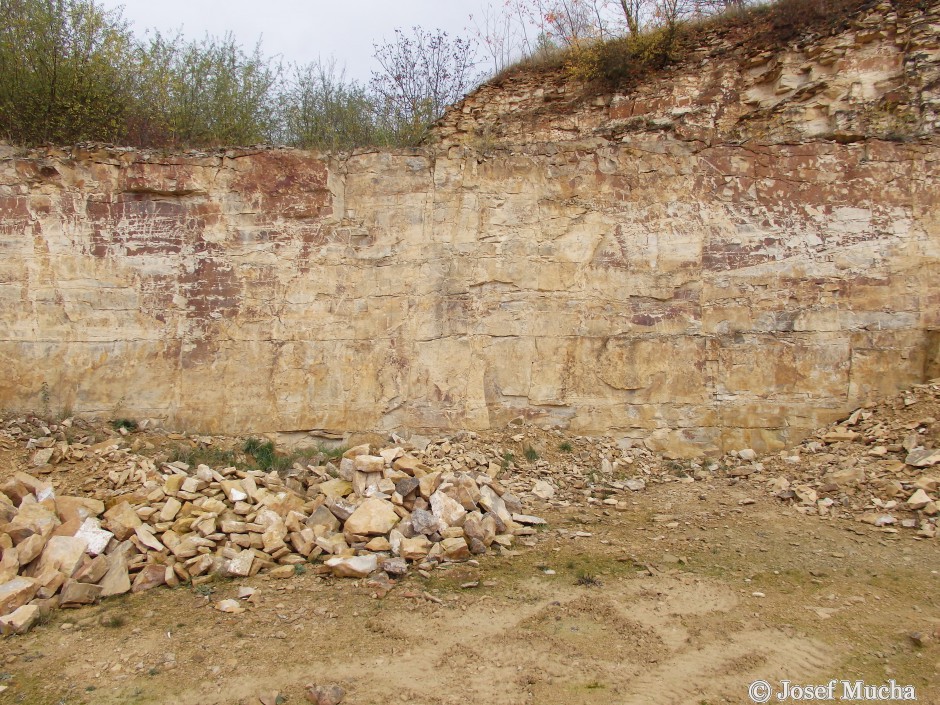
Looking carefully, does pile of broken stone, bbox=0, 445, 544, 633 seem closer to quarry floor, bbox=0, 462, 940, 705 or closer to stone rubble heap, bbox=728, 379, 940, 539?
quarry floor, bbox=0, 462, 940, 705

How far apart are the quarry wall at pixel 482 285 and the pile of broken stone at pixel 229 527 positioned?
46.2 inches

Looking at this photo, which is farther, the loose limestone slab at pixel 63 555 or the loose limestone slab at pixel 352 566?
the loose limestone slab at pixel 352 566

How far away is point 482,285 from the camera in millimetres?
6598

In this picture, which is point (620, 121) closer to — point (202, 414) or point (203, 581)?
point (202, 414)

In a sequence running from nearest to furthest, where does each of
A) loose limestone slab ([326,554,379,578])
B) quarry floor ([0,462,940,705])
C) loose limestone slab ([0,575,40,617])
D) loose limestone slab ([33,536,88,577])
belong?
1. quarry floor ([0,462,940,705])
2. loose limestone slab ([0,575,40,617])
3. loose limestone slab ([33,536,88,577])
4. loose limestone slab ([326,554,379,578])

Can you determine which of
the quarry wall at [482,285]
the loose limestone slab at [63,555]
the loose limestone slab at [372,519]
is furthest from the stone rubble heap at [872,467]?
the loose limestone slab at [63,555]

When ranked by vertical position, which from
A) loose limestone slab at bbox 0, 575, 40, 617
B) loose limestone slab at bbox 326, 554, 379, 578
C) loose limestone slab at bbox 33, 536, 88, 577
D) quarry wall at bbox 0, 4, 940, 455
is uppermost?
quarry wall at bbox 0, 4, 940, 455

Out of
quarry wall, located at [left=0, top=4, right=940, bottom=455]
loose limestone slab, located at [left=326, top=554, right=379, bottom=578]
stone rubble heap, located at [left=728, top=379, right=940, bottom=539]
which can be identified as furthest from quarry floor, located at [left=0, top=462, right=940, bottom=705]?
quarry wall, located at [left=0, top=4, right=940, bottom=455]

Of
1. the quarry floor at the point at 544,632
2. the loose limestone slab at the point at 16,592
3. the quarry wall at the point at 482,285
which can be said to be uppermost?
the quarry wall at the point at 482,285

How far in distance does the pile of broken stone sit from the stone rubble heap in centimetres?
242

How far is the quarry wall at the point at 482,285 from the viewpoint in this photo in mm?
6262

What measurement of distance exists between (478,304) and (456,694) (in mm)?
4050

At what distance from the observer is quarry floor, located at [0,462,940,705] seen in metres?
3.21

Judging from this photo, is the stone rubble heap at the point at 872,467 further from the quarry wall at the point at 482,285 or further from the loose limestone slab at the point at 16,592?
the loose limestone slab at the point at 16,592
